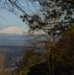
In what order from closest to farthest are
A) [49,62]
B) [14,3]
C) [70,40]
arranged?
[14,3]
[70,40]
[49,62]

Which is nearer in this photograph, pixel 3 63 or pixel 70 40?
pixel 70 40

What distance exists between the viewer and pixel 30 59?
72.9 feet

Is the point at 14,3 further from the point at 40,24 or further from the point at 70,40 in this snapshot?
the point at 70,40

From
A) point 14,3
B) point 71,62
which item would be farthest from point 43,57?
point 14,3

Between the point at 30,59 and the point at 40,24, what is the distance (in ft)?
26.1

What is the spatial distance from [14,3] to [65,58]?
15.5 meters

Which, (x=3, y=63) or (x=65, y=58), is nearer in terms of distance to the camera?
(x=65, y=58)

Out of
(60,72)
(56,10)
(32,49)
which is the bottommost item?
(60,72)

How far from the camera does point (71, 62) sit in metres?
20.1

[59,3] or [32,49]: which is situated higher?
[59,3]

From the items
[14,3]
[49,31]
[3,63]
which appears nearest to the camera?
[14,3]

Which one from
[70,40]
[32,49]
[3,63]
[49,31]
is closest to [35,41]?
[32,49]

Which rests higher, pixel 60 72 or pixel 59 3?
pixel 59 3

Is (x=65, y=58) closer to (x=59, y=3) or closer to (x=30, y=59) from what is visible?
(x=30, y=59)
